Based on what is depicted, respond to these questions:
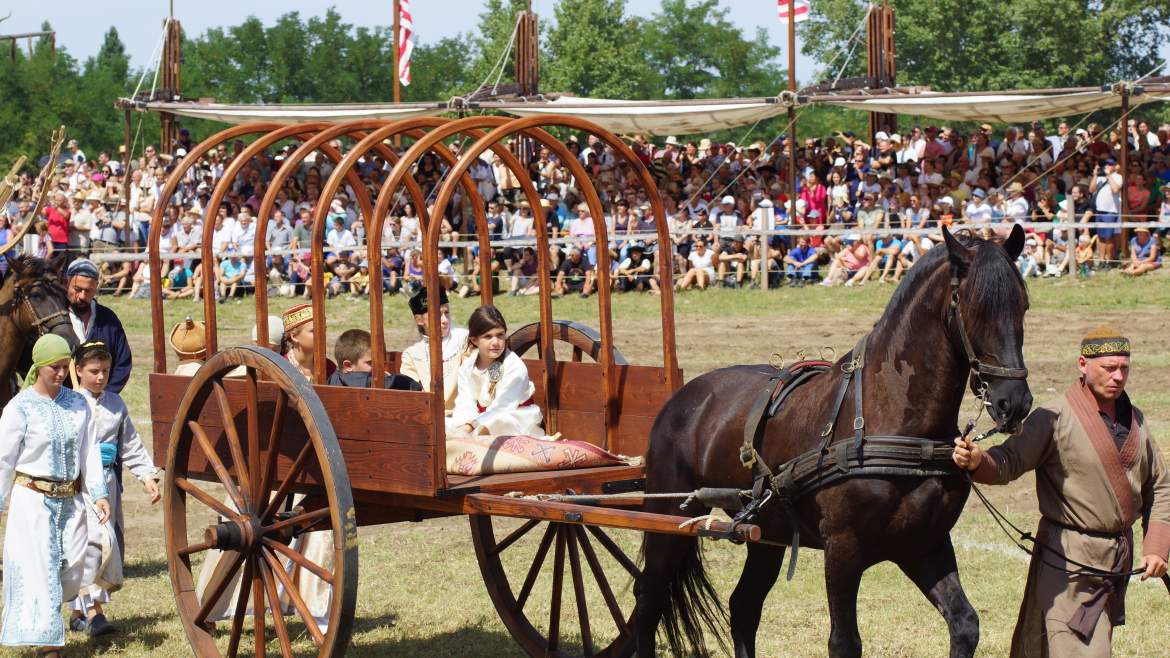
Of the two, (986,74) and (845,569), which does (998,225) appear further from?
(986,74)

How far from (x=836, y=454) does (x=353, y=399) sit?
1.95 m

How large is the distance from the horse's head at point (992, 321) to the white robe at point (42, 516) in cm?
421

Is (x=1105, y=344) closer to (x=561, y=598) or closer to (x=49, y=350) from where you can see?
(x=561, y=598)

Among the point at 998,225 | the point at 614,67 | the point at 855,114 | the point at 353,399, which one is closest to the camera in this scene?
the point at 353,399

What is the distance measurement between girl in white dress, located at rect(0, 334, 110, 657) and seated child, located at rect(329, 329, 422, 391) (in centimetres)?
129

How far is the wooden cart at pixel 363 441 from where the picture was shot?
5.65m

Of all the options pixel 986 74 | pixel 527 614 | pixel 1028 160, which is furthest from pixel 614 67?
pixel 527 614

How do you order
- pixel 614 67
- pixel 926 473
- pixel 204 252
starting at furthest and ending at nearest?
pixel 614 67 < pixel 204 252 < pixel 926 473

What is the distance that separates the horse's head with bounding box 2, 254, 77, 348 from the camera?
792cm

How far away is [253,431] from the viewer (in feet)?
20.0

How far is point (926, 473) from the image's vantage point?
16.3ft

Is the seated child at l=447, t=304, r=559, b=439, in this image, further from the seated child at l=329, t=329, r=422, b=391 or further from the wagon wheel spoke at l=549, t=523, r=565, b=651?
the wagon wheel spoke at l=549, t=523, r=565, b=651

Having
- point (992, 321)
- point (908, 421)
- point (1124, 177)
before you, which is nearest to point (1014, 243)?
point (992, 321)

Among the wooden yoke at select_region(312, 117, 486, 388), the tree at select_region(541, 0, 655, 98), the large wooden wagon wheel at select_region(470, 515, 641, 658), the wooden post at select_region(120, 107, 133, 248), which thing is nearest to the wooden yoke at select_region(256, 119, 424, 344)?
the wooden yoke at select_region(312, 117, 486, 388)
